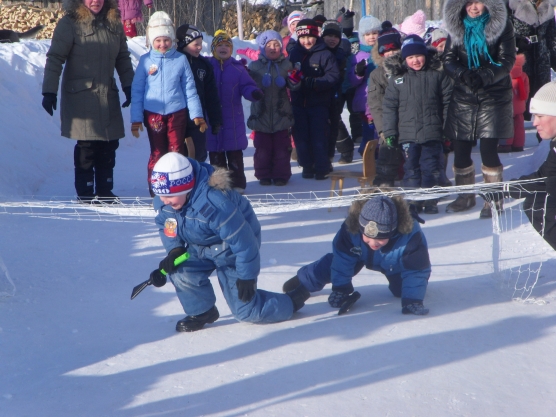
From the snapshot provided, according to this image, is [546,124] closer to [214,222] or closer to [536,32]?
[214,222]

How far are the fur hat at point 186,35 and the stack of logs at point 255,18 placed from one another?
1492 centimetres

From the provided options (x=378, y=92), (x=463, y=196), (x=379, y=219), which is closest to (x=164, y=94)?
(x=378, y=92)

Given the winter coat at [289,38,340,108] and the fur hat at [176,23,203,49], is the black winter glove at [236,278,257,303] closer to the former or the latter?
the fur hat at [176,23,203,49]

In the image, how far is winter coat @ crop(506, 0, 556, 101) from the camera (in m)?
8.30

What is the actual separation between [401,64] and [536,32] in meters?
3.53

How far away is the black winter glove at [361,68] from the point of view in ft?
24.3

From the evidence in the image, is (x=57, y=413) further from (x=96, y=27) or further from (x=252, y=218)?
(x=96, y=27)

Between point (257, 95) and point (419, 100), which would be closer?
point (419, 100)

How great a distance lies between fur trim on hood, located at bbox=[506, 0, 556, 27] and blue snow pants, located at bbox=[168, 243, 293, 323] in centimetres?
620

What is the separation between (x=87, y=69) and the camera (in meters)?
5.76

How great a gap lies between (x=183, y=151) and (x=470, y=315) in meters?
3.09

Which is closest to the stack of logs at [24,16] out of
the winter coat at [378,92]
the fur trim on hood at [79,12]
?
the fur trim on hood at [79,12]

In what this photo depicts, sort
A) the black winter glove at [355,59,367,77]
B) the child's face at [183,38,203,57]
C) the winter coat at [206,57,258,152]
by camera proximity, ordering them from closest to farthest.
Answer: the child's face at [183,38,203,57], the winter coat at [206,57,258,152], the black winter glove at [355,59,367,77]

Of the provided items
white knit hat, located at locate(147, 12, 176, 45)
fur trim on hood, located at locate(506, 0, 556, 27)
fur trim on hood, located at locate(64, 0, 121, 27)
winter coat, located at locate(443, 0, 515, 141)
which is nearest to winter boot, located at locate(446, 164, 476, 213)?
winter coat, located at locate(443, 0, 515, 141)
